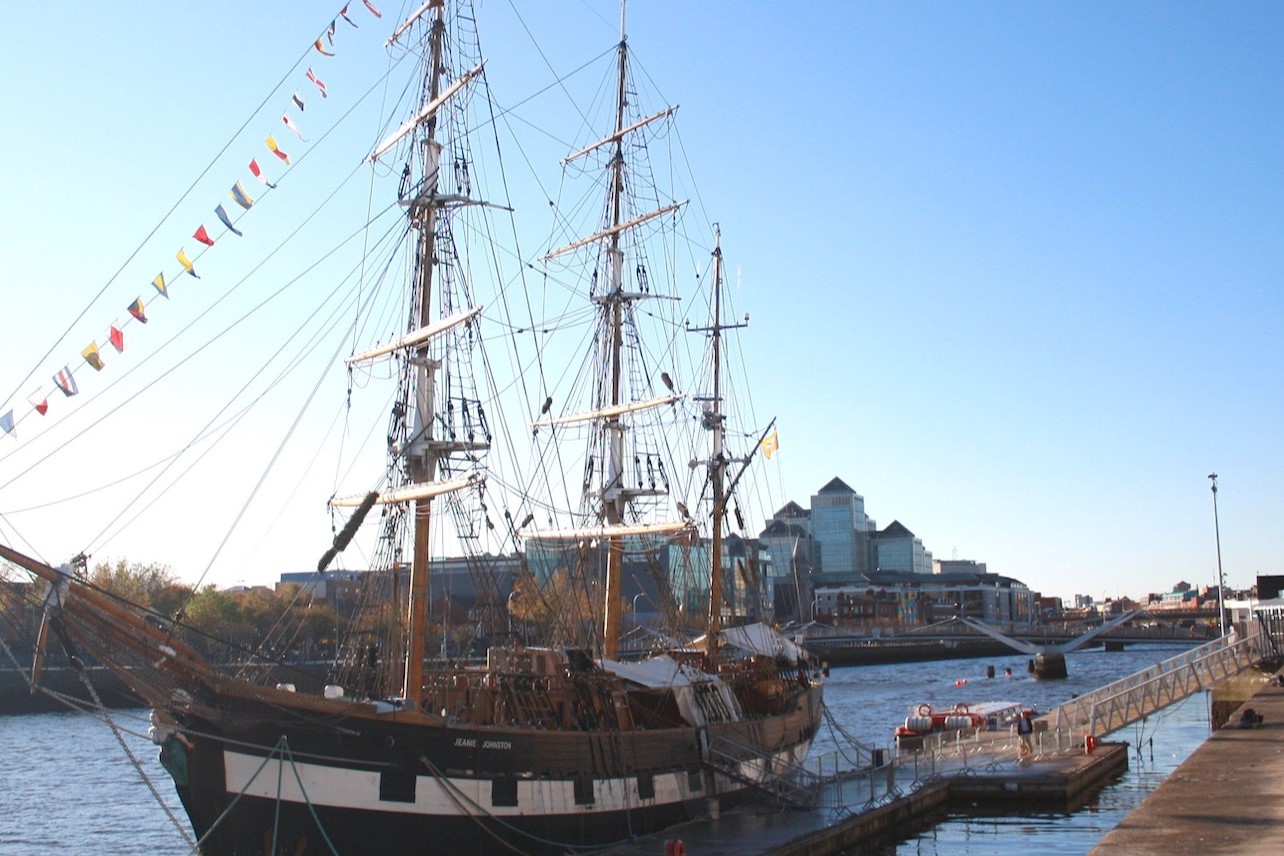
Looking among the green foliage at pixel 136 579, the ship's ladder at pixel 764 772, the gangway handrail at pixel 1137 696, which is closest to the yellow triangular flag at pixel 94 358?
the ship's ladder at pixel 764 772

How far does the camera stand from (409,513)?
33.2 m

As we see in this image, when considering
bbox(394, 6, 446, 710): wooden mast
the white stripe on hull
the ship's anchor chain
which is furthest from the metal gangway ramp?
the ship's anchor chain

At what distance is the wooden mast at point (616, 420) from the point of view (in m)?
46.8

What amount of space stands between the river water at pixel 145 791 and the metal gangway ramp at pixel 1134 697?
4.27ft

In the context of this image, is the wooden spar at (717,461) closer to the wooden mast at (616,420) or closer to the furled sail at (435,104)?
the wooden mast at (616,420)

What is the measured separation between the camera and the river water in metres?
32.4

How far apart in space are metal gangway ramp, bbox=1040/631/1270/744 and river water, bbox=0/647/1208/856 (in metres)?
1.30

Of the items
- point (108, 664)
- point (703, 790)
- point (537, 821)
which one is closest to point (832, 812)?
point (703, 790)

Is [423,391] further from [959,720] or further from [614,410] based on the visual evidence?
[959,720]

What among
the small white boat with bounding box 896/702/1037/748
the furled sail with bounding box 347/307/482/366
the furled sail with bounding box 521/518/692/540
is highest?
the furled sail with bounding box 347/307/482/366

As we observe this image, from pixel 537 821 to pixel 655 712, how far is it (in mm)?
6236

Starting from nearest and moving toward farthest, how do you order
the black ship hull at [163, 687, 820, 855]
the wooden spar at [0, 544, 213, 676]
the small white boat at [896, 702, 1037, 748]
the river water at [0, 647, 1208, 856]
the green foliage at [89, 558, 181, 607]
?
1. the wooden spar at [0, 544, 213, 676]
2. the black ship hull at [163, 687, 820, 855]
3. the river water at [0, 647, 1208, 856]
4. the small white boat at [896, 702, 1037, 748]
5. the green foliage at [89, 558, 181, 607]

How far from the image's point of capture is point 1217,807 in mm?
22047

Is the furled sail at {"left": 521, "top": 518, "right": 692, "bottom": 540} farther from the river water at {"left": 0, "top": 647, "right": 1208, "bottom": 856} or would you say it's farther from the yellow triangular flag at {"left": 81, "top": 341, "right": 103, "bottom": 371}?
the yellow triangular flag at {"left": 81, "top": 341, "right": 103, "bottom": 371}
